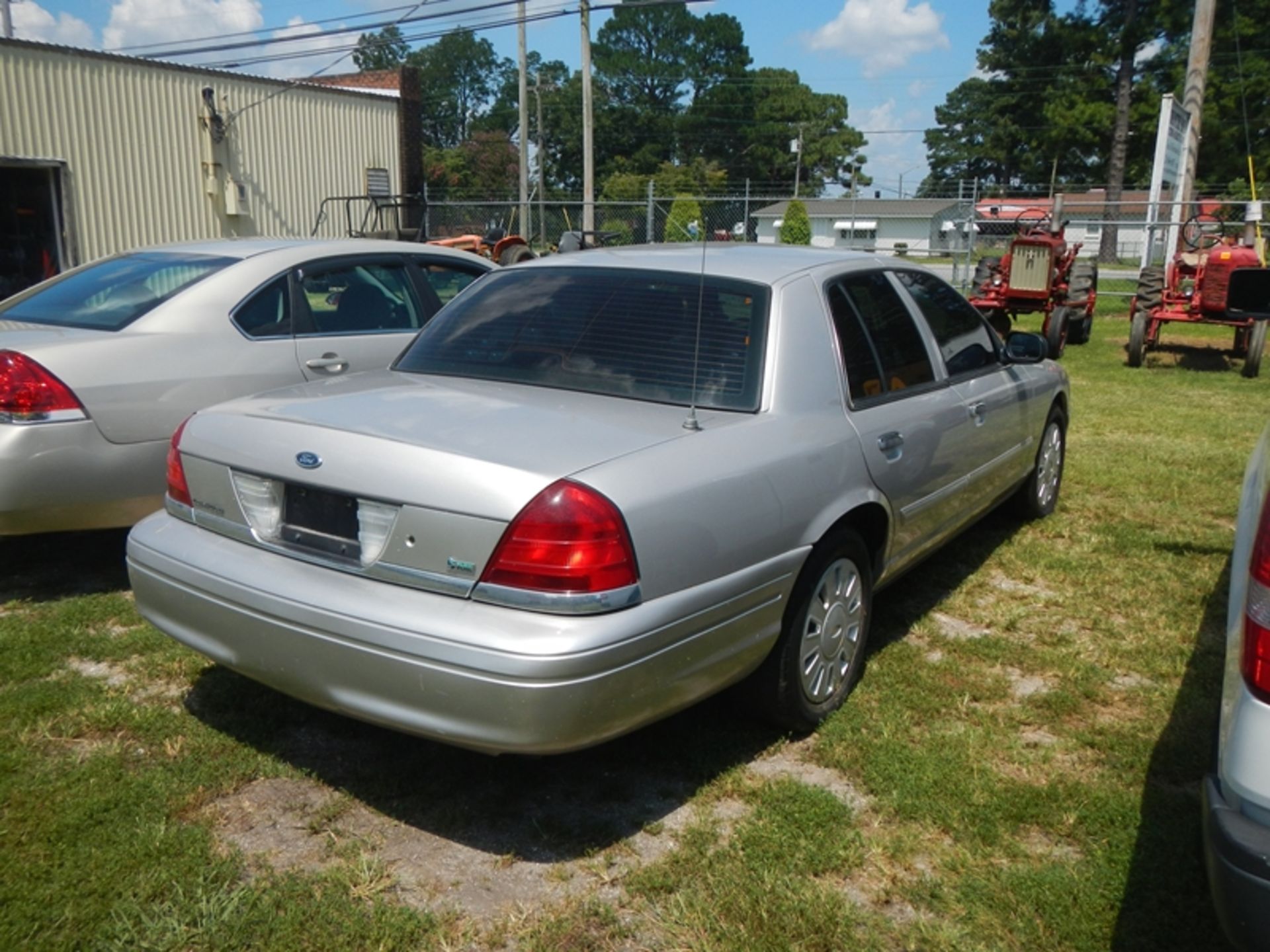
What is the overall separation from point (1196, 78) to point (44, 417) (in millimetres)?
17945

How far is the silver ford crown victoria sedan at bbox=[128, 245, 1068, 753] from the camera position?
2645mm

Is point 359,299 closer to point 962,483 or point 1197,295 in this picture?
point 962,483

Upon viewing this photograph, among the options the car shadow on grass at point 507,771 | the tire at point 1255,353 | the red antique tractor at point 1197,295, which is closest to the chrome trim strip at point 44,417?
the car shadow on grass at point 507,771

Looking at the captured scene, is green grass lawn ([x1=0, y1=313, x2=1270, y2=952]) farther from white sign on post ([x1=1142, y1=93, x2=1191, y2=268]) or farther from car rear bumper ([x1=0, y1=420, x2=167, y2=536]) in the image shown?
white sign on post ([x1=1142, y1=93, x2=1191, y2=268])

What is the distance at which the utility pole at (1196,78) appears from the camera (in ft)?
54.7

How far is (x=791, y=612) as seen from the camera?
332cm

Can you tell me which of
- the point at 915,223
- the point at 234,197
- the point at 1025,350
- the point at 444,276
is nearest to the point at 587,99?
the point at 234,197

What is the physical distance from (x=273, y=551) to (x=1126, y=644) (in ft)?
10.6

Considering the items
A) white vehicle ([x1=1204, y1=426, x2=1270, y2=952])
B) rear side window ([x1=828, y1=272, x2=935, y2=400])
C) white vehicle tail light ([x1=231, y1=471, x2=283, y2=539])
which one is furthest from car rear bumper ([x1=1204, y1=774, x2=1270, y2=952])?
white vehicle tail light ([x1=231, y1=471, x2=283, y2=539])

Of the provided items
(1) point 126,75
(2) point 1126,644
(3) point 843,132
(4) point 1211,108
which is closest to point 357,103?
(1) point 126,75

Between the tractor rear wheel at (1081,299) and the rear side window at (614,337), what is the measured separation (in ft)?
38.3

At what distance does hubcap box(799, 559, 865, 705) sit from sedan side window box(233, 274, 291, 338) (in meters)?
2.99

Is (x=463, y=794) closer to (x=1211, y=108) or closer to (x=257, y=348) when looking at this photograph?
(x=257, y=348)

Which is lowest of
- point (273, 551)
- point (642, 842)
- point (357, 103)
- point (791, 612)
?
point (642, 842)
